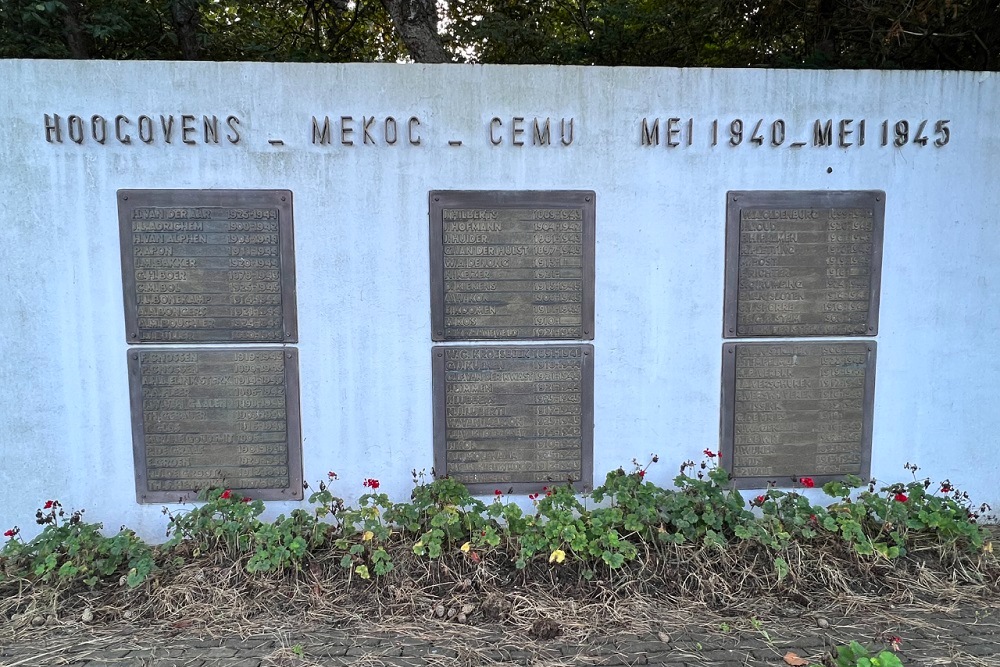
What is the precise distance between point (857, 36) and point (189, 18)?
645 cm

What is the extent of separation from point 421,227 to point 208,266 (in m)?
1.19

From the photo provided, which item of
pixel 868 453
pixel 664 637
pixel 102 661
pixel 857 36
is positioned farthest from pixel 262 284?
pixel 857 36

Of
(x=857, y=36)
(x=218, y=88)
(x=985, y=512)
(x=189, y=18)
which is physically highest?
(x=189, y=18)

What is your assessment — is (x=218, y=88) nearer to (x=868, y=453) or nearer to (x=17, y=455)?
(x=17, y=455)

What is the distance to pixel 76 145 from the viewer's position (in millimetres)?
3430

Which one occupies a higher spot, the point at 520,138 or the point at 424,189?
the point at 520,138

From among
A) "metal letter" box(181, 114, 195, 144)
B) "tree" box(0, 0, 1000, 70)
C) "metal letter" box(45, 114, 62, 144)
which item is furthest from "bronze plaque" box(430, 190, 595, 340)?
"tree" box(0, 0, 1000, 70)

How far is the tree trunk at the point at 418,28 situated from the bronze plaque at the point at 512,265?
11.5ft

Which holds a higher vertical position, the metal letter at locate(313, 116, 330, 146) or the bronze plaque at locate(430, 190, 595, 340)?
the metal letter at locate(313, 116, 330, 146)

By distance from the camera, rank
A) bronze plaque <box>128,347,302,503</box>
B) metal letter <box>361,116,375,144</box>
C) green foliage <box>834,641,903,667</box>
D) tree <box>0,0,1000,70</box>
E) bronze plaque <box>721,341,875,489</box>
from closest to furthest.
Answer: green foliage <box>834,641,903,667</box> → metal letter <box>361,116,375,144</box> → bronze plaque <box>128,347,302,503</box> → bronze plaque <box>721,341,875,489</box> → tree <box>0,0,1000,70</box>

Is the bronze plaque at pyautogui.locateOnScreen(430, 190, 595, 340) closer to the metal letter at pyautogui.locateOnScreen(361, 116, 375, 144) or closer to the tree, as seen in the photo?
the metal letter at pyautogui.locateOnScreen(361, 116, 375, 144)

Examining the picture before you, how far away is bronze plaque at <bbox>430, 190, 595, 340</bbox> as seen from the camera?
141 inches

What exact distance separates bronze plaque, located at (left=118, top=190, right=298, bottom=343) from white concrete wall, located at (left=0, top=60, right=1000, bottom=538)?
0.09 m

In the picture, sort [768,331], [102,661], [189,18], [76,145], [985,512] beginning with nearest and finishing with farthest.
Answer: [102,661], [76,145], [768,331], [985,512], [189,18]
